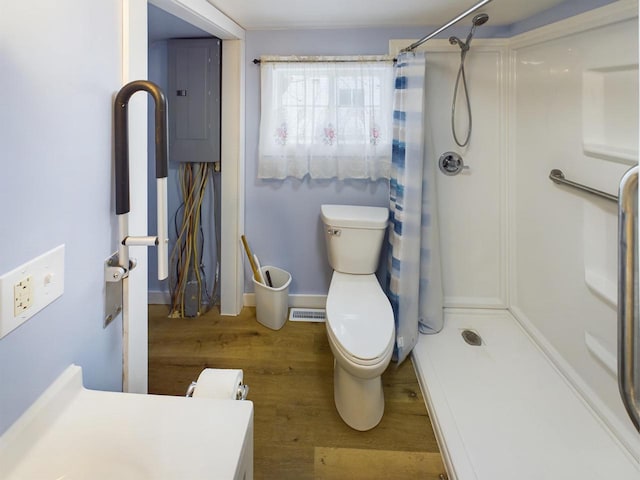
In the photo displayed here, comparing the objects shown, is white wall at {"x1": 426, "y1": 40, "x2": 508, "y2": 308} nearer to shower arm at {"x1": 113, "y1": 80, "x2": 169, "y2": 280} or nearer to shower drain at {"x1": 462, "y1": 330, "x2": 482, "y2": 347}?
shower drain at {"x1": 462, "y1": 330, "x2": 482, "y2": 347}

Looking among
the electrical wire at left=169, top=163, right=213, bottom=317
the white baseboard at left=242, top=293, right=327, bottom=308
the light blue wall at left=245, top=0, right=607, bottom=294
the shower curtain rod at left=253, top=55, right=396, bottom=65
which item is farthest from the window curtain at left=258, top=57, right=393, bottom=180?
the white baseboard at left=242, top=293, right=327, bottom=308

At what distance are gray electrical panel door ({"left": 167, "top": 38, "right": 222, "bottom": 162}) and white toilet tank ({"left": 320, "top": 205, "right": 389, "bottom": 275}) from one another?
1.06m

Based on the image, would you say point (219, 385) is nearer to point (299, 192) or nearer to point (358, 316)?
point (358, 316)

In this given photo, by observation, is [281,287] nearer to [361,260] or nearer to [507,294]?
[361,260]

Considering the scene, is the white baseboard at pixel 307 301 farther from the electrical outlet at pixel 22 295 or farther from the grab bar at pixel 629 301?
the grab bar at pixel 629 301

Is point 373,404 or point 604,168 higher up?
point 604,168

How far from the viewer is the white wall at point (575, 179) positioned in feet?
5.04


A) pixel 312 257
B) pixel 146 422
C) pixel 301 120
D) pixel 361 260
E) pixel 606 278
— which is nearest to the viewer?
pixel 146 422

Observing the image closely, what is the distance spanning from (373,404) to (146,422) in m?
1.14

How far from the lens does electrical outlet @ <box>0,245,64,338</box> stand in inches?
26.0

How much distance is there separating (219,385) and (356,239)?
4.59ft

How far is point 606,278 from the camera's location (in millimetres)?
1594

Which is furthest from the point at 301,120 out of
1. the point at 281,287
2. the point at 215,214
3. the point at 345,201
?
the point at 281,287

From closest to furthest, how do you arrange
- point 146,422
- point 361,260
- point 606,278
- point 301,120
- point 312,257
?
1. point 146,422
2. point 606,278
3. point 361,260
4. point 301,120
5. point 312,257
